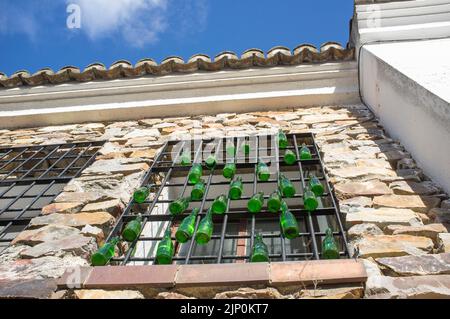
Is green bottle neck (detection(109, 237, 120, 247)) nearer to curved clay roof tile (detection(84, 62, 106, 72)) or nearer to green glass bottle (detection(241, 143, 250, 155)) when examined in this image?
green glass bottle (detection(241, 143, 250, 155))

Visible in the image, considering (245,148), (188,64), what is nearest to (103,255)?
(245,148)

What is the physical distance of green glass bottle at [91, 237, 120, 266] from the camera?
6.84 feet

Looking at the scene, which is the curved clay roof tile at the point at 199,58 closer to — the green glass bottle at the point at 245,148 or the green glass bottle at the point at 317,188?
the green glass bottle at the point at 245,148

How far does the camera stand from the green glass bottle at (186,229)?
2.30m

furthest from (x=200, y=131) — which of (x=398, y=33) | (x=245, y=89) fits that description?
(x=398, y=33)

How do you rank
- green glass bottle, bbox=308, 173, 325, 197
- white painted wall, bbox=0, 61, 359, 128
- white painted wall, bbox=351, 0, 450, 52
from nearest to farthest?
1. green glass bottle, bbox=308, 173, 325, 197
2. white painted wall, bbox=351, 0, 450, 52
3. white painted wall, bbox=0, 61, 359, 128

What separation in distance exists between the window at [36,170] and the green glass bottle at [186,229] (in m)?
1.20

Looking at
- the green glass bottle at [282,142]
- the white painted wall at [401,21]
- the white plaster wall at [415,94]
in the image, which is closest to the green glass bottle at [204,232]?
the green glass bottle at [282,142]

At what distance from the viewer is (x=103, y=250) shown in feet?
6.99

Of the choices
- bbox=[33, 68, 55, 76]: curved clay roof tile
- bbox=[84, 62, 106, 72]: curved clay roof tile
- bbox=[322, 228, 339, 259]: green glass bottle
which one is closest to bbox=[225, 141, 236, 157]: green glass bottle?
bbox=[322, 228, 339, 259]: green glass bottle

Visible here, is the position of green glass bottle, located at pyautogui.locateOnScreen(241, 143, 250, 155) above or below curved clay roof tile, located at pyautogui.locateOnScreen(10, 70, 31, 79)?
below

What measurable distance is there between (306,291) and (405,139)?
1710 millimetres

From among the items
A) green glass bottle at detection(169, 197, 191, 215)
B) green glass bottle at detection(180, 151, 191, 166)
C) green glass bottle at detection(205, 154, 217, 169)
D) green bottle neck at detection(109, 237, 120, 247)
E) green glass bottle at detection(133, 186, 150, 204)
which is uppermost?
green glass bottle at detection(180, 151, 191, 166)

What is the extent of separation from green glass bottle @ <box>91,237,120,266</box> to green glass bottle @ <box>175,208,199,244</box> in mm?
352
